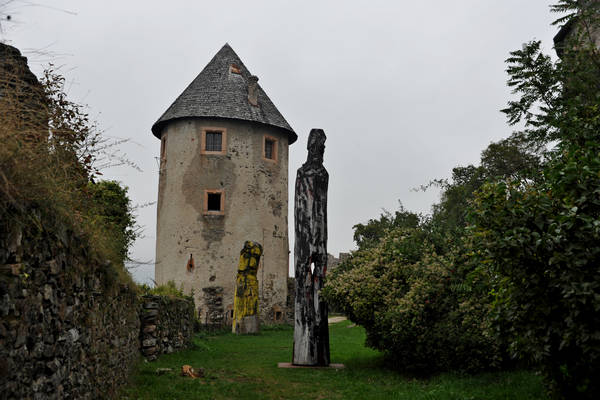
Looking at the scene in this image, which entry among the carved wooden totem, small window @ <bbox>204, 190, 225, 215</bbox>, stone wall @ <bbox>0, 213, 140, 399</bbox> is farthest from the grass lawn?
small window @ <bbox>204, 190, 225, 215</bbox>

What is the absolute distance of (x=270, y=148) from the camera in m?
27.1

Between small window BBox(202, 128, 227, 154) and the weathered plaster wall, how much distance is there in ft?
0.76

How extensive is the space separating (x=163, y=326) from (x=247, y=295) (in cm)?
950

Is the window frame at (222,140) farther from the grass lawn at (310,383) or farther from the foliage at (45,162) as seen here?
the foliage at (45,162)

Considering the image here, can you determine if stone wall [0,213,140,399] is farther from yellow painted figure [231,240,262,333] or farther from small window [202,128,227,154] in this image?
small window [202,128,227,154]

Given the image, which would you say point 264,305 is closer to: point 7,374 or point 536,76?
point 536,76

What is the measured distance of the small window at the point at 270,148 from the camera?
26.7 metres

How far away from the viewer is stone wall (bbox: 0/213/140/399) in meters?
3.44

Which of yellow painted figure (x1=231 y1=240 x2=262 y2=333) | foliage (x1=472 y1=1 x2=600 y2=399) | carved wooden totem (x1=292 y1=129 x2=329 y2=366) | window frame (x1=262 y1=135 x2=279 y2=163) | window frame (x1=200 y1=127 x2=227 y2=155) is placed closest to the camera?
foliage (x1=472 y1=1 x2=600 y2=399)

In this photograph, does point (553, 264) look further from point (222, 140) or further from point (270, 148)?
point (270, 148)

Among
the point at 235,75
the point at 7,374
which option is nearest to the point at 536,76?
the point at 7,374

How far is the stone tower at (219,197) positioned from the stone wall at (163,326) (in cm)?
1029

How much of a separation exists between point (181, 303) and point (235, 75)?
1636cm

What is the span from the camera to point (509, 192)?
487cm
